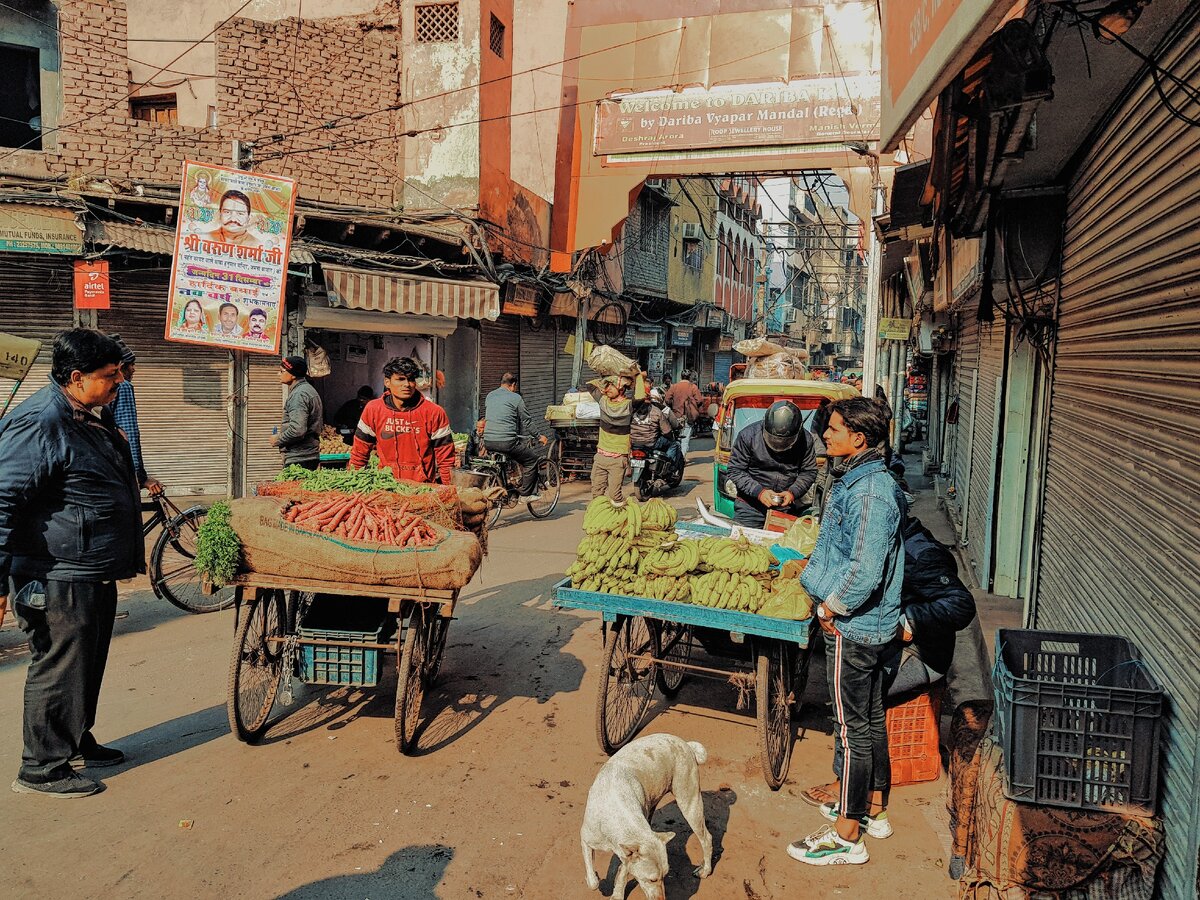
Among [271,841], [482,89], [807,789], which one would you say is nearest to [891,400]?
[482,89]

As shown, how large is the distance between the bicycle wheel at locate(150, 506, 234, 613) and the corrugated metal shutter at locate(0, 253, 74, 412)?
5.36m

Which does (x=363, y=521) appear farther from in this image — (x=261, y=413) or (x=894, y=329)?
(x=894, y=329)

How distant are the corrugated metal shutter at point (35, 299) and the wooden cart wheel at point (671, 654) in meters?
9.88

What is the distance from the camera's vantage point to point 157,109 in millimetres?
16000

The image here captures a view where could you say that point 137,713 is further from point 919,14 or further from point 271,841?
point 919,14

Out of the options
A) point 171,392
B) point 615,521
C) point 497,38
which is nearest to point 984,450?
point 615,521

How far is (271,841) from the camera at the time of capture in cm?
382

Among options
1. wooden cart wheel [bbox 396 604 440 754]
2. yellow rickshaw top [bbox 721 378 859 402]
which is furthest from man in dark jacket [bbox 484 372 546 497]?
wooden cart wheel [bbox 396 604 440 754]

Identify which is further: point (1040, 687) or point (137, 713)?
point (137, 713)

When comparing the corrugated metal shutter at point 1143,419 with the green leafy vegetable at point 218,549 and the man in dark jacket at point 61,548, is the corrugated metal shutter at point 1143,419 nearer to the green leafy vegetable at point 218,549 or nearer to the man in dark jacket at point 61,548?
the green leafy vegetable at point 218,549

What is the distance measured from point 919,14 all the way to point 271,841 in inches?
176

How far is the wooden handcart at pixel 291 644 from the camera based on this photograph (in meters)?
4.57

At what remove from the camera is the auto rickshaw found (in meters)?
10.1

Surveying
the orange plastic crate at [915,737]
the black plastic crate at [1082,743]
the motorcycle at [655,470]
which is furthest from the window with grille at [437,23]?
the black plastic crate at [1082,743]
